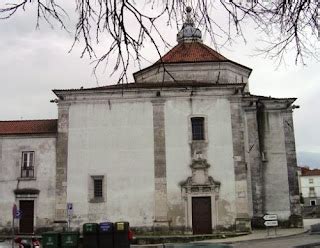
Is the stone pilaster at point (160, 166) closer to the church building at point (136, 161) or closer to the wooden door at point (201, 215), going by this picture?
the church building at point (136, 161)

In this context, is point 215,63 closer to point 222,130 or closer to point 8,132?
point 222,130

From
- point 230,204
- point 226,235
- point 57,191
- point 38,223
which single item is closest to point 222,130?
point 230,204

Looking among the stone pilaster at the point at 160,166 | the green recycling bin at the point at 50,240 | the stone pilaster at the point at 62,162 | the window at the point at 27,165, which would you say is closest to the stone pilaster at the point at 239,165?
the stone pilaster at the point at 160,166

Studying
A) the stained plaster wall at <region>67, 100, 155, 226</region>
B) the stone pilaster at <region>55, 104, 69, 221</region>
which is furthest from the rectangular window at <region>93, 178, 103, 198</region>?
the stone pilaster at <region>55, 104, 69, 221</region>

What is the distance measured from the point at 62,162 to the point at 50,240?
9.23 m

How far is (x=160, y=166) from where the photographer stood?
94.2 ft

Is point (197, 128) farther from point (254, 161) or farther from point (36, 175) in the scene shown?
point (36, 175)

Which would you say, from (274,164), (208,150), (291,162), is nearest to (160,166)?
(208,150)

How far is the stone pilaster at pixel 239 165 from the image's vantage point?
27.8 metres

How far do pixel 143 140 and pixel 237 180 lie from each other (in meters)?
Result: 6.05

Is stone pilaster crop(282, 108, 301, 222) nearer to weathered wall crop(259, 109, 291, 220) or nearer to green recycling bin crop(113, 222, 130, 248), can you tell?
weathered wall crop(259, 109, 291, 220)

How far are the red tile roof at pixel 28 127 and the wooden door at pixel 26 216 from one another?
4402 mm

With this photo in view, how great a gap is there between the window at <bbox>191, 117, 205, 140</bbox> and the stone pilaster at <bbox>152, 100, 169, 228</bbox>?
182 centimetres

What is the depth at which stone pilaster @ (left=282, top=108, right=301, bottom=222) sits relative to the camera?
31.6 m
